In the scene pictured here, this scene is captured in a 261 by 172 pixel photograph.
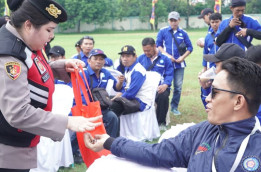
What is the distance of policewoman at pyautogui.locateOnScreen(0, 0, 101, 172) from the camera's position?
1.86 meters

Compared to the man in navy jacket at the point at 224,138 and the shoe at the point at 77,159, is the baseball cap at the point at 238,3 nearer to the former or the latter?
the shoe at the point at 77,159

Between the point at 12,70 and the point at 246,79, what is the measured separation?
1.31 metres

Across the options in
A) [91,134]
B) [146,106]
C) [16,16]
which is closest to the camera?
[16,16]

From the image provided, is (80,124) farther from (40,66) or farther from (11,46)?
(11,46)

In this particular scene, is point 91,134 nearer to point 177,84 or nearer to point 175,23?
point 177,84

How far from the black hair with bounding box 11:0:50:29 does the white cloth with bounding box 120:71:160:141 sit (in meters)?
4.26

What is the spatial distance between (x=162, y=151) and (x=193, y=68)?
12.4 meters

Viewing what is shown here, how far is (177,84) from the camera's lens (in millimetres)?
7648

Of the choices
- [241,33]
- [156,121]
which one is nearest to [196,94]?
[156,121]

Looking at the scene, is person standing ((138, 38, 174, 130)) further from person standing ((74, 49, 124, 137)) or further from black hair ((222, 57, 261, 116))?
black hair ((222, 57, 261, 116))

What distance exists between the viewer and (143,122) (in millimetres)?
6160

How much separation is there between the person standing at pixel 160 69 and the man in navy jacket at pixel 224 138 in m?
4.50

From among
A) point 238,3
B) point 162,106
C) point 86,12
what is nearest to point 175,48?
point 162,106

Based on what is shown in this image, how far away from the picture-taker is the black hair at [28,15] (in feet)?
6.45
